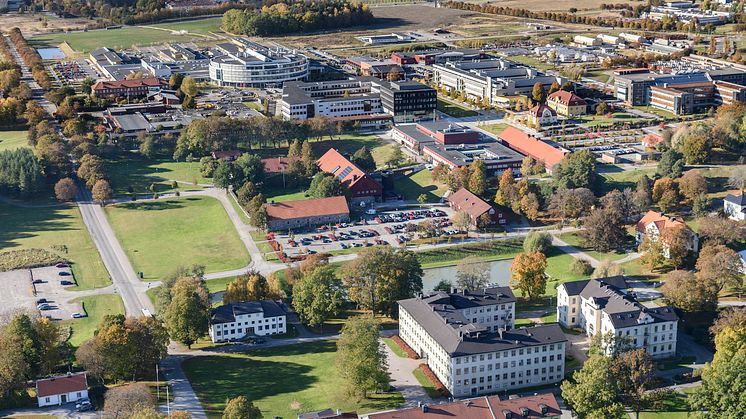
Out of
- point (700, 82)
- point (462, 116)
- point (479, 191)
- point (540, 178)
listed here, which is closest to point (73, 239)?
point (479, 191)

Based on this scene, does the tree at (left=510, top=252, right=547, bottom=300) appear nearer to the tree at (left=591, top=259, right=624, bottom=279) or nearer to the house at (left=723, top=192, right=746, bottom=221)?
the tree at (left=591, top=259, right=624, bottom=279)

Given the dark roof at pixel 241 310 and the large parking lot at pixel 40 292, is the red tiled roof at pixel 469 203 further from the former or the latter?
the large parking lot at pixel 40 292

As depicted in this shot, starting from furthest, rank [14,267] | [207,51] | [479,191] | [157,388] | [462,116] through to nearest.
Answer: [207,51] < [462,116] < [479,191] < [14,267] < [157,388]

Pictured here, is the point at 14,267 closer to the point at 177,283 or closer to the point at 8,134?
the point at 177,283

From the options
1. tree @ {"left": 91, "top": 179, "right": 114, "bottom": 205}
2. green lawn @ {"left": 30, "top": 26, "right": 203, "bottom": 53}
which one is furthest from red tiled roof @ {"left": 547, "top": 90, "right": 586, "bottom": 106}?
green lawn @ {"left": 30, "top": 26, "right": 203, "bottom": 53}

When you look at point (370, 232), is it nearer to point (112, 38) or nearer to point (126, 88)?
point (126, 88)

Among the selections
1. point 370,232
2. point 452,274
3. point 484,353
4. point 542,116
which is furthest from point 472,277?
point 542,116
